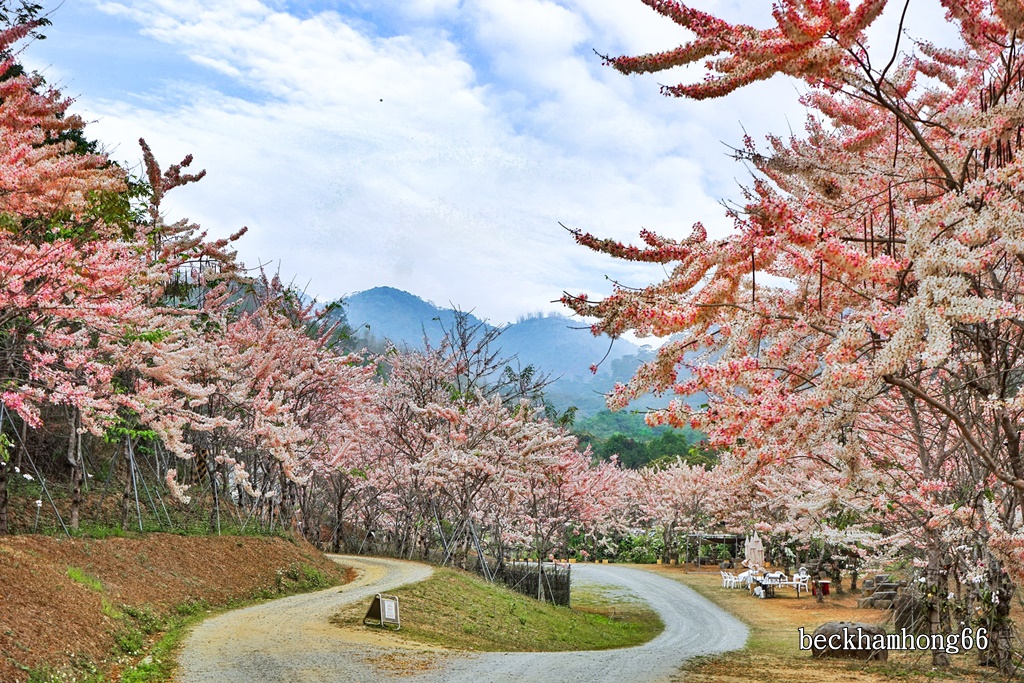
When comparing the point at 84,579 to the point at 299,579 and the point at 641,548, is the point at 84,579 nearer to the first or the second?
the point at 299,579

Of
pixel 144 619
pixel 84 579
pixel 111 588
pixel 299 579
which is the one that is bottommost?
pixel 299 579

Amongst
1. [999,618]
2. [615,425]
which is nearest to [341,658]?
[999,618]

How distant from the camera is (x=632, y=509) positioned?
51094mm

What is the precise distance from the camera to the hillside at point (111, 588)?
876 centimetres

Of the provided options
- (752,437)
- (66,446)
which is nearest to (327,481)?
(66,446)

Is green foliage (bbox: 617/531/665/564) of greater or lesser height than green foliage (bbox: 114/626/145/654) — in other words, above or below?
below

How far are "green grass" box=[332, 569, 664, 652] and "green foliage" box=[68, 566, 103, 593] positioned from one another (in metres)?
3.98

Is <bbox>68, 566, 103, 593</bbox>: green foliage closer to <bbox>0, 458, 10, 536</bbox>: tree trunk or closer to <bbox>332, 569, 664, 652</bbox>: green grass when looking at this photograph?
<bbox>0, 458, 10, 536</bbox>: tree trunk

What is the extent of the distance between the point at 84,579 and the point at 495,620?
8.53 metres

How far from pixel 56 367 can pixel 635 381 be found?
39.6ft

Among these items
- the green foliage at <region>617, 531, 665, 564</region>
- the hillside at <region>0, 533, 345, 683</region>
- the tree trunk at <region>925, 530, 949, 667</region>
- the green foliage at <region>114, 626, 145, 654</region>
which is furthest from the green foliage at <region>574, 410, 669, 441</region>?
the green foliage at <region>114, 626, 145, 654</region>

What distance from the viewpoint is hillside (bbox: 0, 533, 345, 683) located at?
8758 millimetres

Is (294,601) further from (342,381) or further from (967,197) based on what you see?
(967,197)

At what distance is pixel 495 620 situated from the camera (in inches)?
664
